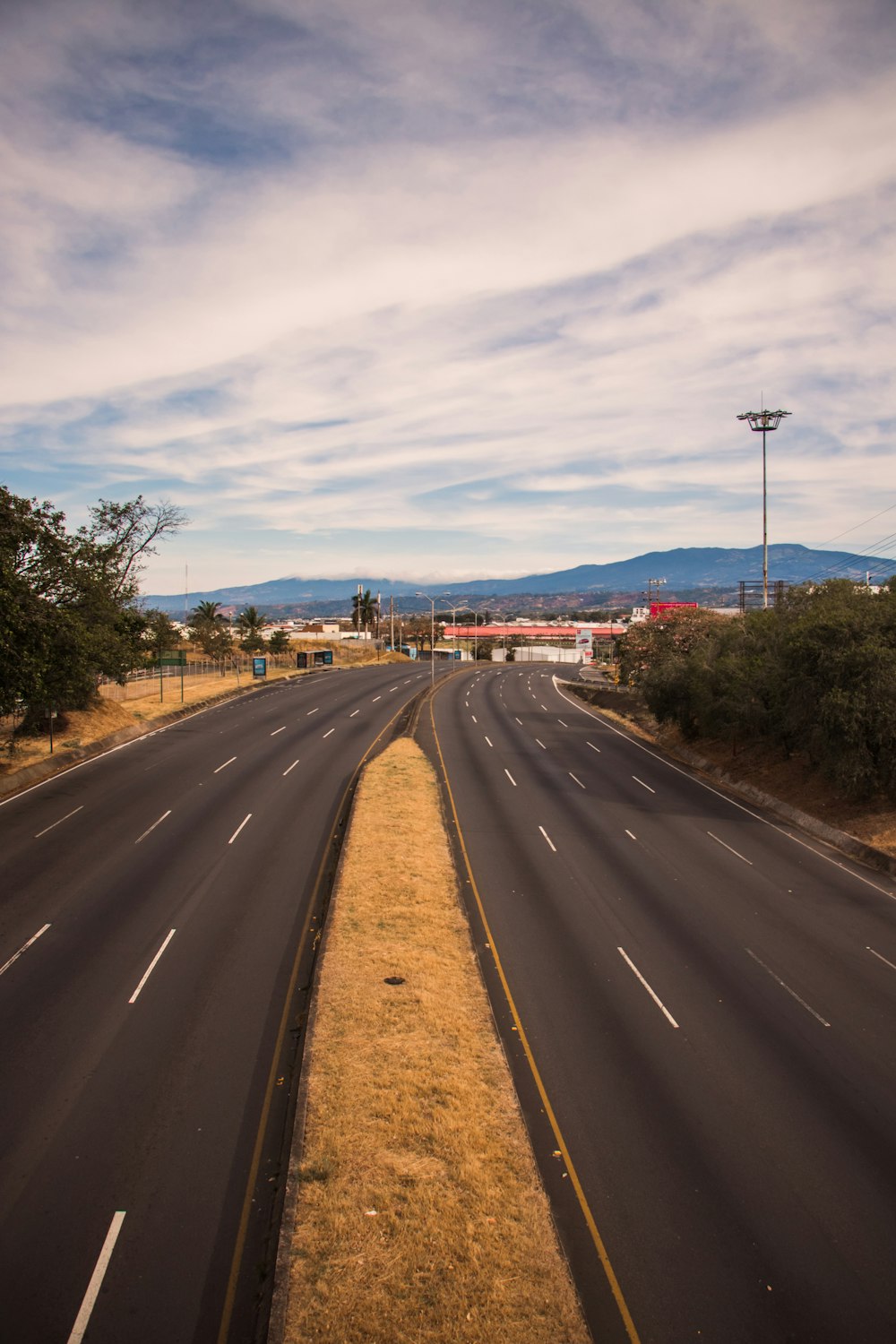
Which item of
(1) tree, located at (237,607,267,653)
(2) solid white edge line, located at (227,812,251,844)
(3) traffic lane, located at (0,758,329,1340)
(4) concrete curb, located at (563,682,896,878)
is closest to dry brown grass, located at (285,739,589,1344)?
(3) traffic lane, located at (0,758,329,1340)

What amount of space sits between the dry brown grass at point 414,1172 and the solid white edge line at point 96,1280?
→ 2.23m

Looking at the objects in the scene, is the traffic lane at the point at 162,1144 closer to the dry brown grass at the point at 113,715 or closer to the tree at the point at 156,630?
the dry brown grass at the point at 113,715

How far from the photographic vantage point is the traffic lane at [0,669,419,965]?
20.8 meters

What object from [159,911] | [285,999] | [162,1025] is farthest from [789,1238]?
[159,911]

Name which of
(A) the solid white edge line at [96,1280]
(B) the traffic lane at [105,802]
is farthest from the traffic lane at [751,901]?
(B) the traffic lane at [105,802]

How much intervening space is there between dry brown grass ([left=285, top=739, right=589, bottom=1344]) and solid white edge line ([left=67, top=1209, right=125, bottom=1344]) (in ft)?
7.32

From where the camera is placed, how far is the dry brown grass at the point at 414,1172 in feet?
28.6

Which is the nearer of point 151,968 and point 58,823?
point 151,968

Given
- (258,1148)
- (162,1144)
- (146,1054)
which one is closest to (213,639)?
(146,1054)

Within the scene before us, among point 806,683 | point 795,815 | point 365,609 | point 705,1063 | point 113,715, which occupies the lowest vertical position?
point 705,1063

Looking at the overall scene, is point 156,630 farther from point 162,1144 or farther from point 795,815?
point 162,1144

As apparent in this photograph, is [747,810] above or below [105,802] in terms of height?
below

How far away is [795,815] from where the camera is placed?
32.6 m

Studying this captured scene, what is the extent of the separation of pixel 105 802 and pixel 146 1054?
1858cm
